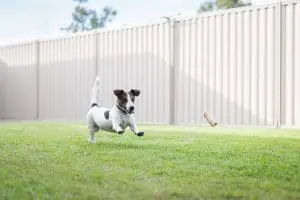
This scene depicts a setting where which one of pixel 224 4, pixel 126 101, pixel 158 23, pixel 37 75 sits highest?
pixel 224 4

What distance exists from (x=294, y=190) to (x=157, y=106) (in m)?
6.54

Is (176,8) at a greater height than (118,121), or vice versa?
(176,8)

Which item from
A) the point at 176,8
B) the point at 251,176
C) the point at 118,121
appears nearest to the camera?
the point at 251,176

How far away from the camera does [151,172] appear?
2.46 meters

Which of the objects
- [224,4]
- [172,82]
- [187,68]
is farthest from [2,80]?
[224,4]

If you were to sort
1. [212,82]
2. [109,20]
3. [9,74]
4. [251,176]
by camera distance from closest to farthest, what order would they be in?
[251,176] < [212,82] < [9,74] < [109,20]

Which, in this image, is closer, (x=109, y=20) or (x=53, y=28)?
(x=53, y=28)

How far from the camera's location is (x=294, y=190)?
2016mm

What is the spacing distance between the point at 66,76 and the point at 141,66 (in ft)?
7.70

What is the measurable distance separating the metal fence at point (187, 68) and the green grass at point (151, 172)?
332 centimetres

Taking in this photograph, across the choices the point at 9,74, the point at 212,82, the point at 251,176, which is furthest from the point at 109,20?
the point at 251,176

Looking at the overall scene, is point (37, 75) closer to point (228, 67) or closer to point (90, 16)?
point (228, 67)

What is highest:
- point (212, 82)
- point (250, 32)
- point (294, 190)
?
point (250, 32)

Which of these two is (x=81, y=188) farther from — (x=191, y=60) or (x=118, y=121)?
(x=191, y=60)
